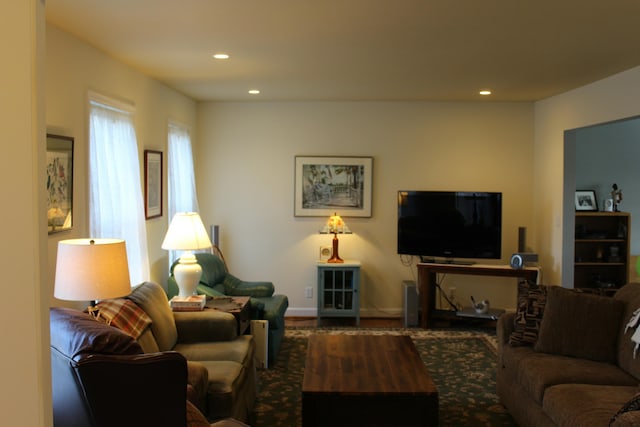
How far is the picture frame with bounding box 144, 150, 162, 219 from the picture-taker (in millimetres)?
4902

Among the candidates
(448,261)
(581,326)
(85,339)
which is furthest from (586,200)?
(85,339)

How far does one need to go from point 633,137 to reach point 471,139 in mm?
2116

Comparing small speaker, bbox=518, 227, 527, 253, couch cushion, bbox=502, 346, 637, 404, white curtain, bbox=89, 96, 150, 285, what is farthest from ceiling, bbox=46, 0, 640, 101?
couch cushion, bbox=502, 346, 637, 404

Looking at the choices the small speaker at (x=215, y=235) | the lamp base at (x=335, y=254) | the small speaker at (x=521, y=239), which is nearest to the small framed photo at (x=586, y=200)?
the small speaker at (x=521, y=239)

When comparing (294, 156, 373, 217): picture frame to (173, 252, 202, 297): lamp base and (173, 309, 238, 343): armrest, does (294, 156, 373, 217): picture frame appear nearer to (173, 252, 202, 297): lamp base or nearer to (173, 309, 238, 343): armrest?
(173, 252, 202, 297): lamp base

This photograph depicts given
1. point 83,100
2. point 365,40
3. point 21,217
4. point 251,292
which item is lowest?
point 251,292

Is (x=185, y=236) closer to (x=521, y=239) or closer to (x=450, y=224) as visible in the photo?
(x=450, y=224)

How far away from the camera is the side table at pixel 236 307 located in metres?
4.43

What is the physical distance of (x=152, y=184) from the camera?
5102mm

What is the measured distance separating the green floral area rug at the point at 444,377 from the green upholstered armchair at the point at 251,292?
25 cm

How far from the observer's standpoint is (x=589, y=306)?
373cm

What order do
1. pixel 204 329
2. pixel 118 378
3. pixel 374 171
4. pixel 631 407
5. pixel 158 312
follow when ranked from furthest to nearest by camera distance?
pixel 374 171 < pixel 204 329 < pixel 158 312 < pixel 631 407 < pixel 118 378

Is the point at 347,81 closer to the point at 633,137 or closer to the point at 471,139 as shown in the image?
the point at 471,139

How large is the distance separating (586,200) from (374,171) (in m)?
2.54
